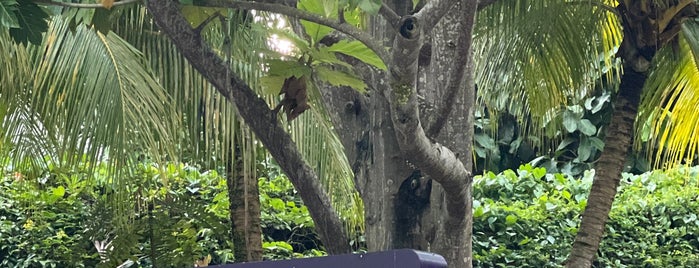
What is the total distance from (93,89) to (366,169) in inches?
98.0

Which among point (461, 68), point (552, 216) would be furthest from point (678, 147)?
point (461, 68)

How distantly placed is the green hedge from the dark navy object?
5113 mm

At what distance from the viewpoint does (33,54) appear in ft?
18.5

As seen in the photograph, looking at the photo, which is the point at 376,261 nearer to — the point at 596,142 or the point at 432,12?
the point at 432,12

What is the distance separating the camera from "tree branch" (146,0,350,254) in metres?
2.80

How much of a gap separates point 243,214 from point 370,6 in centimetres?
419

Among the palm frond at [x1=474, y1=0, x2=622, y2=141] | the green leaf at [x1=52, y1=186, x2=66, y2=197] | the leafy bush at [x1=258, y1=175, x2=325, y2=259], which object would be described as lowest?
the leafy bush at [x1=258, y1=175, x2=325, y2=259]

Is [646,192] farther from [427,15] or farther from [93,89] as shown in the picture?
[427,15]

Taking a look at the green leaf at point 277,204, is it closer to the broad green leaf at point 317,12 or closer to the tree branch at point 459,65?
the tree branch at point 459,65

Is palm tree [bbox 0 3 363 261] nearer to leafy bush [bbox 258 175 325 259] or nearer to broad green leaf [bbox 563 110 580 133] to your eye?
leafy bush [bbox 258 175 325 259]

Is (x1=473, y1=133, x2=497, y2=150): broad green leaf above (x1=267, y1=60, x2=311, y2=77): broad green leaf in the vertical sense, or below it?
above

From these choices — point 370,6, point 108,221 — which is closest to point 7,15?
point 370,6

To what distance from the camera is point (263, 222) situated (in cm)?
766

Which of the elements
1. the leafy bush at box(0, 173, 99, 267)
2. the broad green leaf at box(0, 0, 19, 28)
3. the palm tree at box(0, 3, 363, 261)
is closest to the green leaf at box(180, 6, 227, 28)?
the broad green leaf at box(0, 0, 19, 28)
